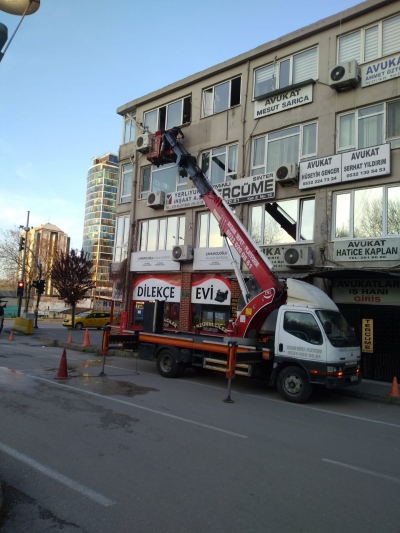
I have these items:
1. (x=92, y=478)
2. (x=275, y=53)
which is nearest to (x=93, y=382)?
(x=92, y=478)

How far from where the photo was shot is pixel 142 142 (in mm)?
21453

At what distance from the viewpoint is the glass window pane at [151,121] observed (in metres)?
21.9

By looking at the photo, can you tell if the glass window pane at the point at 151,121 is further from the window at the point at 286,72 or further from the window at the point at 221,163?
the window at the point at 286,72

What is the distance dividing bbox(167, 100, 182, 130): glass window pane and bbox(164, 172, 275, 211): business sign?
3810mm

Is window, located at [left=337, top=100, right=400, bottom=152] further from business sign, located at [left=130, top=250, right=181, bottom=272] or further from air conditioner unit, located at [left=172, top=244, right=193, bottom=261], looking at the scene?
business sign, located at [left=130, top=250, right=181, bottom=272]

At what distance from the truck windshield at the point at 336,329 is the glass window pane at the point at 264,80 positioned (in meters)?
10.7

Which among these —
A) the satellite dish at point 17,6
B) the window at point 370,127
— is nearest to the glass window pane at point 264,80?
the window at point 370,127

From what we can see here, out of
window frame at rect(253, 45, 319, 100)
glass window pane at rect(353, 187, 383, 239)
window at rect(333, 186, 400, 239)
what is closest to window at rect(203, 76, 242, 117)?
window frame at rect(253, 45, 319, 100)

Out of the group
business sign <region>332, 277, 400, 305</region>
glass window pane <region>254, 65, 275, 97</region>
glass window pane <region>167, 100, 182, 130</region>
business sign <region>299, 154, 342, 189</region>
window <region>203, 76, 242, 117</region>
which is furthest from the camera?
glass window pane <region>167, 100, 182, 130</region>

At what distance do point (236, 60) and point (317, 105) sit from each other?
4.88m

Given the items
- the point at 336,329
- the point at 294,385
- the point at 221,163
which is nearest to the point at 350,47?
the point at 221,163

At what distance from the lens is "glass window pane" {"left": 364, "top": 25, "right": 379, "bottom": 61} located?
14.5 meters

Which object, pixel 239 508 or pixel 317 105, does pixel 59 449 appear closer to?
pixel 239 508

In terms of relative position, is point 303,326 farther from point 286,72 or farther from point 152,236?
point 152,236
